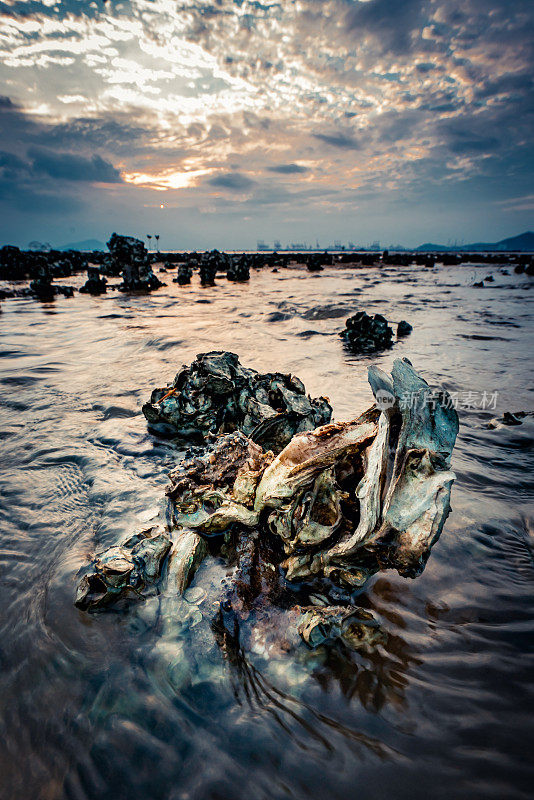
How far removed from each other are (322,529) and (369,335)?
23.7 ft

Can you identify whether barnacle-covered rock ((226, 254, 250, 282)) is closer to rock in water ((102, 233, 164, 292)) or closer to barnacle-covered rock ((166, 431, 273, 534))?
rock in water ((102, 233, 164, 292))

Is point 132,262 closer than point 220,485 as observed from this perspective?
No

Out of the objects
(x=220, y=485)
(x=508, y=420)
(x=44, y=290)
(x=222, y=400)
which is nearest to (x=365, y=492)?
(x=220, y=485)

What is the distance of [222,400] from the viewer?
4.59m

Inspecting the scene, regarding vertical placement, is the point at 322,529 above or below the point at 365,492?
below

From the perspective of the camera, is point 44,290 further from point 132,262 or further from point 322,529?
point 322,529

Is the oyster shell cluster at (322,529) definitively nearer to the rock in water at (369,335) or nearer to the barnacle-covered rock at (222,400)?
the barnacle-covered rock at (222,400)

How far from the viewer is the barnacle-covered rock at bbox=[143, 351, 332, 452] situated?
4410 millimetres

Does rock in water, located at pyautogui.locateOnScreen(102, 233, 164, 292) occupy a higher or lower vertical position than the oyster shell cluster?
higher

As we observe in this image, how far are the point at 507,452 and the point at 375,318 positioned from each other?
17.8ft

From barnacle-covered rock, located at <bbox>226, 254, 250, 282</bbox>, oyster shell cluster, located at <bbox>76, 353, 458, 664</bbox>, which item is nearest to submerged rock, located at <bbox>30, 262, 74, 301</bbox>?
barnacle-covered rock, located at <bbox>226, 254, 250, 282</bbox>

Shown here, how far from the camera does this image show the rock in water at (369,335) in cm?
850

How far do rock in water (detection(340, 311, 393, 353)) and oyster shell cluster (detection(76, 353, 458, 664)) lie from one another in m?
6.18

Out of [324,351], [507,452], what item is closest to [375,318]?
[324,351]
